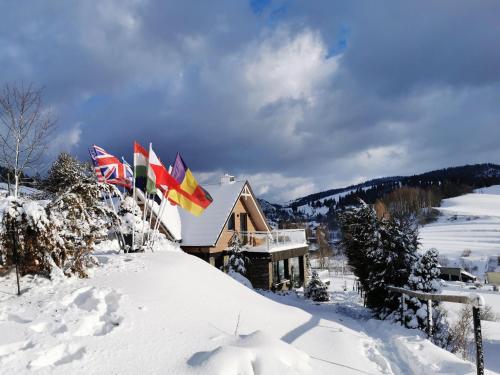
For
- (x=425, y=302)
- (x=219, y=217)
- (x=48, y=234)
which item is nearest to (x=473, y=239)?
(x=219, y=217)

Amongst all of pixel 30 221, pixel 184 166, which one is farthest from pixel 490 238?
pixel 30 221

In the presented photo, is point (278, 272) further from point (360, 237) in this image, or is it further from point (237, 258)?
point (360, 237)

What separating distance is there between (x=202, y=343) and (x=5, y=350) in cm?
249

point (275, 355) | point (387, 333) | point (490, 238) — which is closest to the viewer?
point (275, 355)

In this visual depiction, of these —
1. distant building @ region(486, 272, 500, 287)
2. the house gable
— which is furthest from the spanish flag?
distant building @ region(486, 272, 500, 287)

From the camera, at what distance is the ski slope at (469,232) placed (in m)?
76.0

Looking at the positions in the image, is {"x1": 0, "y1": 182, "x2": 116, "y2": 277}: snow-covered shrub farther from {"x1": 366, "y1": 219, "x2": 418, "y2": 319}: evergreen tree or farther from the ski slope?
the ski slope

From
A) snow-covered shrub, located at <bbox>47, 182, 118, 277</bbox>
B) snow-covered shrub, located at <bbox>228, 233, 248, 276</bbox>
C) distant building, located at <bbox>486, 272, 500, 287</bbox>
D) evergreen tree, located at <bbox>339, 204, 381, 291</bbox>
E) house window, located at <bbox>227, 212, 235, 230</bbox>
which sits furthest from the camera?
distant building, located at <bbox>486, 272, 500, 287</bbox>

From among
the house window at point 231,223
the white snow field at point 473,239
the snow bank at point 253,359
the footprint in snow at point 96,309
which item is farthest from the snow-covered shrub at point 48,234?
the house window at point 231,223

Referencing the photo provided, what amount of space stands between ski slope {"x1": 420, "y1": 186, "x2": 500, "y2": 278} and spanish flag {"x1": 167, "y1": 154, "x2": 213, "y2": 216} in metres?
36.2

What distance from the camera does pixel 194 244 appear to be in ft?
72.6

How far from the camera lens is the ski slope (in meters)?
76.0

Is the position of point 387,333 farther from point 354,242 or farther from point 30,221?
point 30,221

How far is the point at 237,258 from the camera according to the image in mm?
21281
